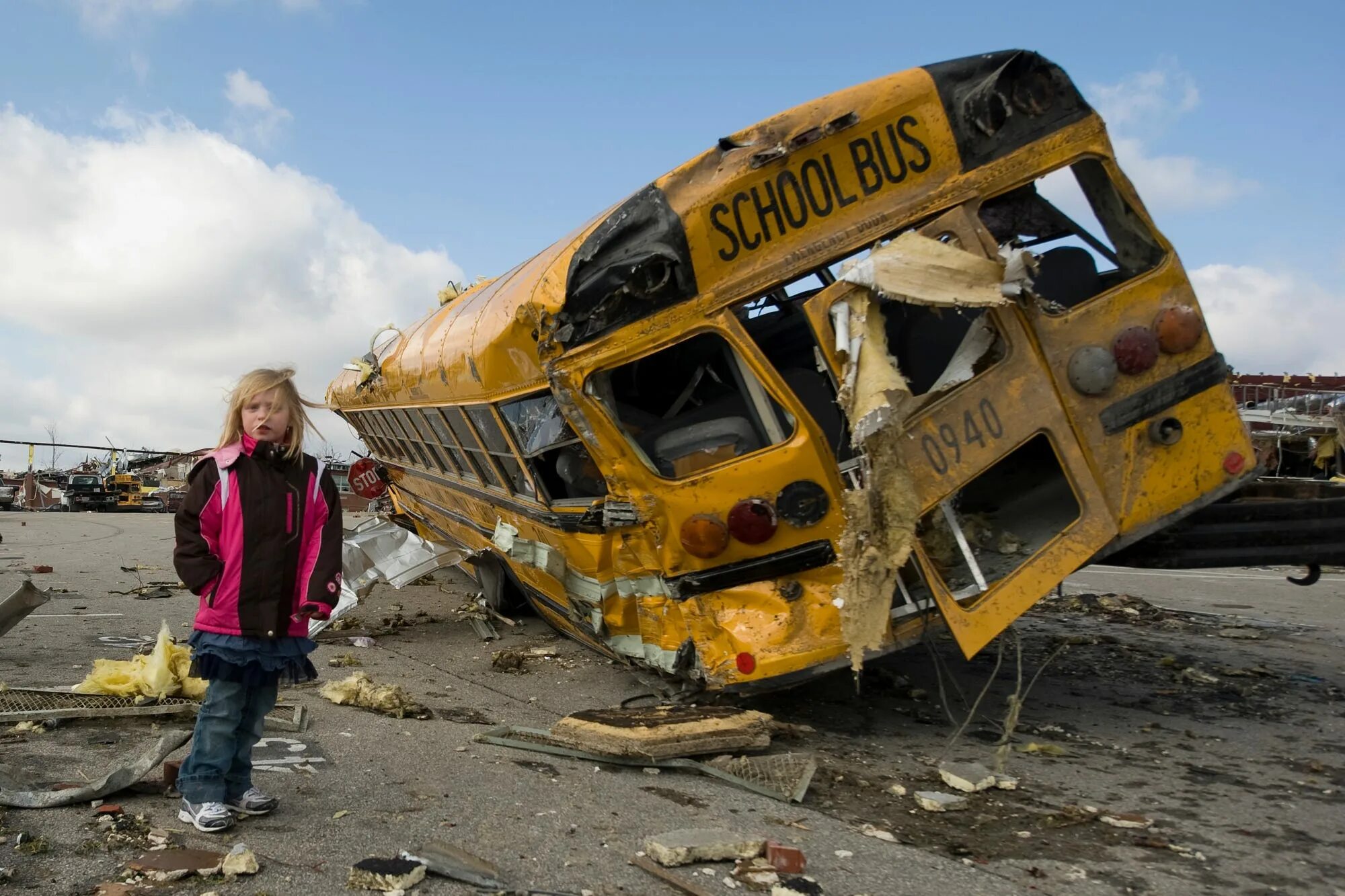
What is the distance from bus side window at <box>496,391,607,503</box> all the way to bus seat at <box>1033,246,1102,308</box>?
2.21 metres

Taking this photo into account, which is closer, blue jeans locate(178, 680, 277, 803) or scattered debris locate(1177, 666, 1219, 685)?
blue jeans locate(178, 680, 277, 803)

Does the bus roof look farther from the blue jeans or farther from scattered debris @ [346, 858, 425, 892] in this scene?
scattered debris @ [346, 858, 425, 892]

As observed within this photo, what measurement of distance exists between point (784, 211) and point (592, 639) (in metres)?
2.87

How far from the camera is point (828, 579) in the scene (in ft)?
13.6

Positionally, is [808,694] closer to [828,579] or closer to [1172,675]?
[828,579]

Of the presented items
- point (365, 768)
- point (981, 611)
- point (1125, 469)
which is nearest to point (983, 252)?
point (1125, 469)

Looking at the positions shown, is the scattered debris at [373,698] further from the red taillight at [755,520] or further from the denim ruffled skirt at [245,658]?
the red taillight at [755,520]

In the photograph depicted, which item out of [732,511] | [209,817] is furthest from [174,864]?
[732,511]

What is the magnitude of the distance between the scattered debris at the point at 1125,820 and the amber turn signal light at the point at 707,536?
5.53 feet

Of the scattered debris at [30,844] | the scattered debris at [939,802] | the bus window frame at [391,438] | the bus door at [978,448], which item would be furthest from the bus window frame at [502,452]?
the bus window frame at [391,438]

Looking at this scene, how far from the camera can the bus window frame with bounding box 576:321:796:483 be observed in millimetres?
4094

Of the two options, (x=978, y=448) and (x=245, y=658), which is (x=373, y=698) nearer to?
(x=245, y=658)

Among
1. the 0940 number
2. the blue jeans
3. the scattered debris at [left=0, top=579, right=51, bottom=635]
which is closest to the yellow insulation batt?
the scattered debris at [left=0, top=579, right=51, bottom=635]

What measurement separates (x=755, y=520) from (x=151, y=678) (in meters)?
2.79
